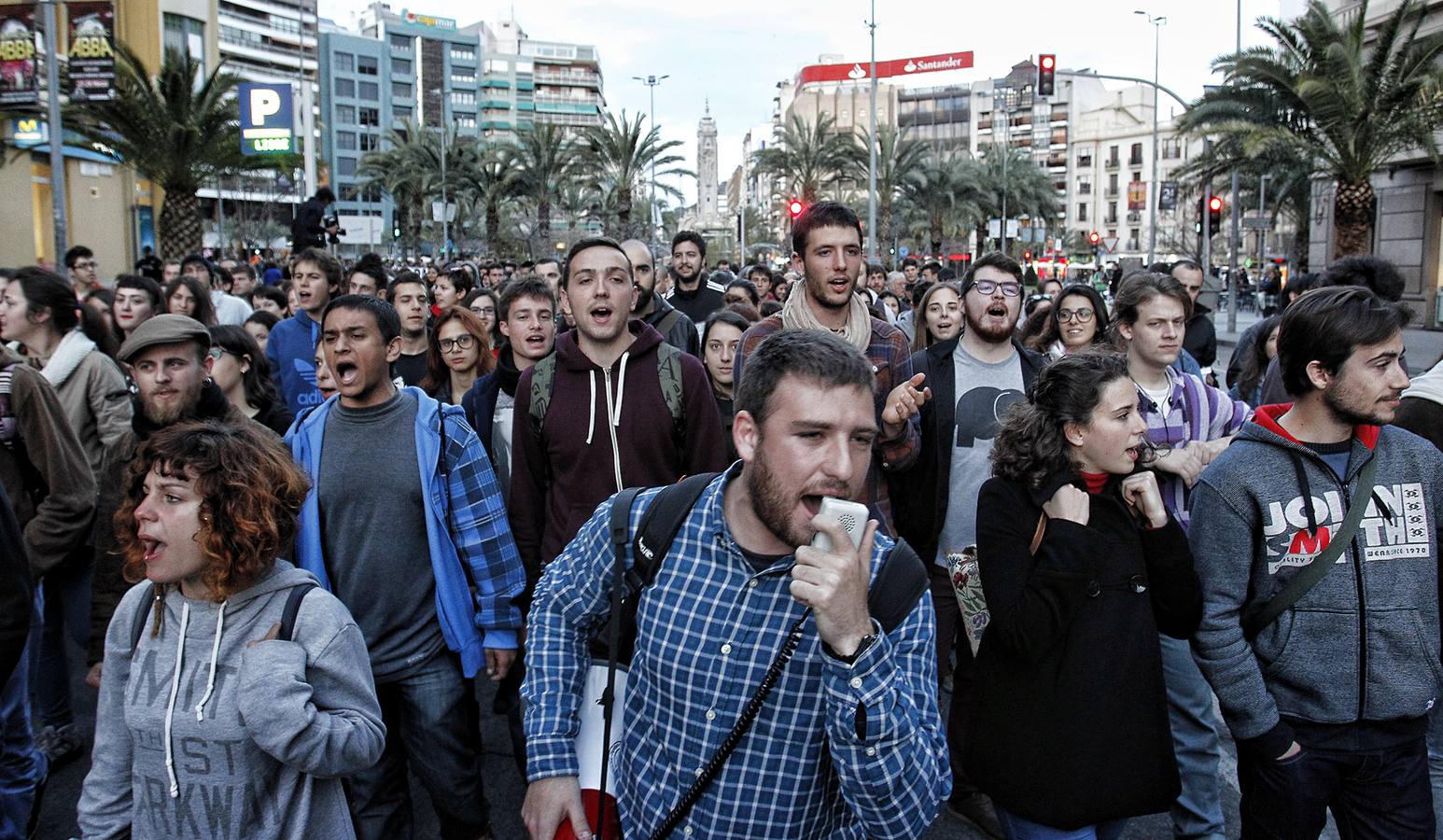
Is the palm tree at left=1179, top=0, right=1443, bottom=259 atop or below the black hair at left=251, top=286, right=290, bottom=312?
atop

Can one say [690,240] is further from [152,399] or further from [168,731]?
[168,731]

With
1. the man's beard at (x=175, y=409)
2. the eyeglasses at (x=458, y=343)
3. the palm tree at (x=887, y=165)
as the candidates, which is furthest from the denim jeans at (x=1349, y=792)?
the palm tree at (x=887, y=165)

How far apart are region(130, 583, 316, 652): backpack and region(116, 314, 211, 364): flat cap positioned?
1269 mm

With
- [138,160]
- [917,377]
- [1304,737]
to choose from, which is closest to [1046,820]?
[1304,737]

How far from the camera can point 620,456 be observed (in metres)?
3.91

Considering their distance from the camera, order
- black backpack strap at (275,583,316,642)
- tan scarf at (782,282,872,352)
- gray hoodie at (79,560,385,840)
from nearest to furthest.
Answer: gray hoodie at (79,560,385,840) < black backpack strap at (275,583,316,642) < tan scarf at (782,282,872,352)

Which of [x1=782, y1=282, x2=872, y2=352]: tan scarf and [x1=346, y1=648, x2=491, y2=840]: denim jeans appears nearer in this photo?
[x1=346, y1=648, x2=491, y2=840]: denim jeans

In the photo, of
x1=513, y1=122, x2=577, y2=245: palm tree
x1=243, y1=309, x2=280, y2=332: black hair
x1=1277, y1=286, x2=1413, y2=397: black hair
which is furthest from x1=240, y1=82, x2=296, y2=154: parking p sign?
x1=1277, y1=286, x2=1413, y2=397: black hair

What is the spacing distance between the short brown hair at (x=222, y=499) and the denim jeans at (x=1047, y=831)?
2.10 meters

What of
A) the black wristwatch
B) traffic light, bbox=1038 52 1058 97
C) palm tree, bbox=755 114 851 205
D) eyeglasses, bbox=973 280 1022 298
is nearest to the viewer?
the black wristwatch

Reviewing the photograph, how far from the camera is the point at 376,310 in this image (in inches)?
149

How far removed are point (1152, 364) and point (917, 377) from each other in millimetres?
1521

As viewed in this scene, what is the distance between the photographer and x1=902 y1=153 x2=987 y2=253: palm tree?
144 ft

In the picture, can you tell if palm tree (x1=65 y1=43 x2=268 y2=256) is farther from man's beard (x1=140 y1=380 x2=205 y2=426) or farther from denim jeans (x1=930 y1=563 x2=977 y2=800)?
denim jeans (x1=930 y1=563 x2=977 y2=800)
